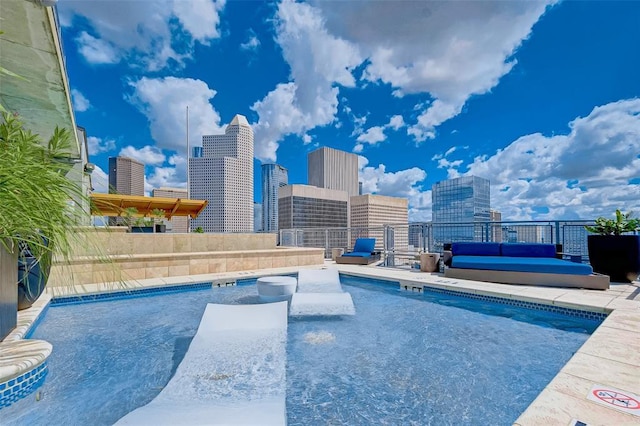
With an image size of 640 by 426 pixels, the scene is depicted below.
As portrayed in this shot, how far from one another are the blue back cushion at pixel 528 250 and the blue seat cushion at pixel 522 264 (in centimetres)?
18

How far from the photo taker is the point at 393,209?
3728 inches

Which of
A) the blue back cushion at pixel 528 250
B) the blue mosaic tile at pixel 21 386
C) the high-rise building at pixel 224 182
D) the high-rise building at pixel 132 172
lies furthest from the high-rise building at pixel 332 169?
the blue mosaic tile at pixel 21 386

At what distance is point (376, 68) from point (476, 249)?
852 centimetres

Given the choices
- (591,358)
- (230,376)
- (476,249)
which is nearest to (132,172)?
(476,249)

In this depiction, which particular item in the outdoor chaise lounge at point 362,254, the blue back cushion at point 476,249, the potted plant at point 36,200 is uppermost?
the potted plant at point 36,200

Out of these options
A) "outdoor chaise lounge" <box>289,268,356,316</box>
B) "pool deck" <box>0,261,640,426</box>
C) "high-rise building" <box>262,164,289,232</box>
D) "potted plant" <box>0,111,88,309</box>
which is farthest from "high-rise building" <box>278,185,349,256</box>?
"potted plant" <box>0,111,88,309</box>

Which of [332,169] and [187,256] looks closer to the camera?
[187,256]

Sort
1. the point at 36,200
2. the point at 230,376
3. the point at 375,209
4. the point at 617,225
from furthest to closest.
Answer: the point at 375,209 → the point at 617,225 → the point at 230,376 → the point at 36,200

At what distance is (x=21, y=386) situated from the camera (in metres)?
1.91

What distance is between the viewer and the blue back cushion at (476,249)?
5910 mm

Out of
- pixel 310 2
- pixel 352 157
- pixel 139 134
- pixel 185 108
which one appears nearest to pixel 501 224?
pixel 310 2

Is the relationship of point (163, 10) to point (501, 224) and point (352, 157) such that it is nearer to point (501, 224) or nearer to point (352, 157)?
point (501, 224)

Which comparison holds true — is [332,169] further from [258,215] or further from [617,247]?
[617,247]

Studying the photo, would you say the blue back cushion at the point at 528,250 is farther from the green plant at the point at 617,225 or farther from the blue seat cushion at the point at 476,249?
the green plant at the point at 617,225
